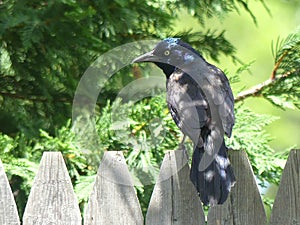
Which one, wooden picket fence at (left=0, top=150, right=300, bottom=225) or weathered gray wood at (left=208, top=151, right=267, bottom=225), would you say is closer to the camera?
wooden picket fence at (left=0, top=150, right=300, bottom=225)

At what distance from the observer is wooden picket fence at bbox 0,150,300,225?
255 centimetres

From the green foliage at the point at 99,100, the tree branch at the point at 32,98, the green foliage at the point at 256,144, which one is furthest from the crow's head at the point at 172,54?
the tree branch at the point at 32,98

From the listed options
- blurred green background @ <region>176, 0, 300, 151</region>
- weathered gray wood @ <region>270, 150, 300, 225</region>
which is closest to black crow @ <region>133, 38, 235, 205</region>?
weathered gray wood @ <region>270, 150, 300, 225</region>

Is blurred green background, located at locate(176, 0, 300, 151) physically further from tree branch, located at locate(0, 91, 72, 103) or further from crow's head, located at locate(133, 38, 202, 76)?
crow's head, located at locate(133, 38, 202, 76)

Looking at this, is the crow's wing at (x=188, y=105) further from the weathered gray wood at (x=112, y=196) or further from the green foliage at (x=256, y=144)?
the green foliage at (x=256, y=144)

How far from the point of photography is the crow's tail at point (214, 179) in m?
2.53

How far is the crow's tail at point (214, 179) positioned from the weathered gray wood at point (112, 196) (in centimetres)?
27

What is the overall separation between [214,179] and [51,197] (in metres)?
0.64

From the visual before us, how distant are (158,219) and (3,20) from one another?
1.78m

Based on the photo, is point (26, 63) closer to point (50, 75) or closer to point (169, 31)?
point (50, 75)

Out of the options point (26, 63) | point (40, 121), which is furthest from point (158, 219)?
point (26, 63)

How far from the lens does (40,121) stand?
13.8ft

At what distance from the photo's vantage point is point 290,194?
2.65 m

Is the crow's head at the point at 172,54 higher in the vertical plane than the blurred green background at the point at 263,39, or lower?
lower
